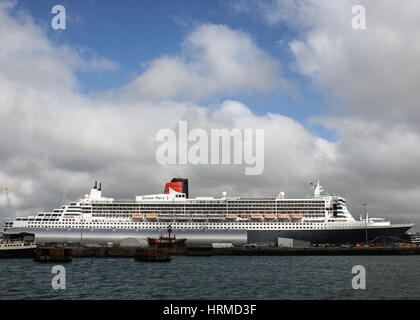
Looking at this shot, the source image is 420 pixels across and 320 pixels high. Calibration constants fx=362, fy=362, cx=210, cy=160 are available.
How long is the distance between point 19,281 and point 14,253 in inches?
1417

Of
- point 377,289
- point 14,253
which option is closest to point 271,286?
point 377,289

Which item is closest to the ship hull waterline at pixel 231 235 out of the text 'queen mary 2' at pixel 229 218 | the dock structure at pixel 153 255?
the text 'queen mary 2' at pixel 229 218

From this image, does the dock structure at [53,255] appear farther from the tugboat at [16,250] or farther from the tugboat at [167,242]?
the tugboat at [167,242]

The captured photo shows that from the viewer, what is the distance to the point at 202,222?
96688 mm

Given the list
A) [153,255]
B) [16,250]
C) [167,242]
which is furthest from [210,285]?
[16,250]

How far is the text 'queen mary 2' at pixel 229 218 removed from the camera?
92188 millimetres

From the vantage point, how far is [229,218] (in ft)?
317

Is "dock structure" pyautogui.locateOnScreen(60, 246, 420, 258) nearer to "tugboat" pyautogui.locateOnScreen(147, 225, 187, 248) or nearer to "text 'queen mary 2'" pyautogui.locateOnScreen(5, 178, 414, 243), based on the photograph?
"tugboat" pyautogui.locateOnScreen(147, 225, 187, 248)

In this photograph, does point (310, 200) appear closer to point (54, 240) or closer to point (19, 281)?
point (54, 240)

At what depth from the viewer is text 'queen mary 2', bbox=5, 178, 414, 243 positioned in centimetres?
9219

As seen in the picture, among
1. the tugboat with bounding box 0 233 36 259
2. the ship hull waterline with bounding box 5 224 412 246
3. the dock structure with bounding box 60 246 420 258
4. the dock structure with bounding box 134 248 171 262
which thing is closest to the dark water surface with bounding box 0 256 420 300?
the dock structure with bounding box 134 248 171 262

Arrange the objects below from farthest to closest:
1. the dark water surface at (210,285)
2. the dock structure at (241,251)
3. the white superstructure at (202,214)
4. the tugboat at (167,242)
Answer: the white superstructure at (202,214) < the tugboat at (167,242) < the dock structure at (241,251) < the dark water surface at (210,285)

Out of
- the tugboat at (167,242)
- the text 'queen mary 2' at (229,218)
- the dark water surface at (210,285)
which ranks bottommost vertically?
the tugboat at (167,242)

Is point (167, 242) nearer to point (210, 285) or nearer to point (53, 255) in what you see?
point (53, 255)
